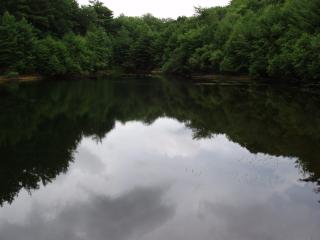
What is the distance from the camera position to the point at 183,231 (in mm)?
9789

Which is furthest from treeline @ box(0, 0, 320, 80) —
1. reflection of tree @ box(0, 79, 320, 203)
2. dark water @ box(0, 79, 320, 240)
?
dark water @ box(0, 79, 320, 240)

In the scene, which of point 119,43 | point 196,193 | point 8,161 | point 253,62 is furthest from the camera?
point 119,43

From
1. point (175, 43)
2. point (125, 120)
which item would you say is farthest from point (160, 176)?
point (175, 43)

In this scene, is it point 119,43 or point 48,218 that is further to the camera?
point 119,43

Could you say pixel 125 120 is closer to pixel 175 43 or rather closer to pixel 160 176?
pixel 160 176

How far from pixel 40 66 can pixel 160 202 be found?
58.0 metres

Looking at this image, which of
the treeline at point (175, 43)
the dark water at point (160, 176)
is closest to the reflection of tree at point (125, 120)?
the dark water at point (160, 176)

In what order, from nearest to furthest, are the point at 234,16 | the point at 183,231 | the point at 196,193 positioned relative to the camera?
1. the point at 183,231
2. the point at 196,193
3. the point at 234,16

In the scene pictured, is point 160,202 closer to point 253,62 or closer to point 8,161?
point 8,161

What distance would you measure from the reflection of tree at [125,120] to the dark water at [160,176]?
0.08m

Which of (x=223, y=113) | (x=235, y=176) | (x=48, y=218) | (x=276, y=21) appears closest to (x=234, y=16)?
(x=276, y=21)

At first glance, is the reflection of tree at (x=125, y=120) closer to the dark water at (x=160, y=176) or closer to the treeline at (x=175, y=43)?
the dark water at (x=160, y=176)

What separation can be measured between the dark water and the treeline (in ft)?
80.3

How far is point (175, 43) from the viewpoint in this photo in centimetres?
8712
